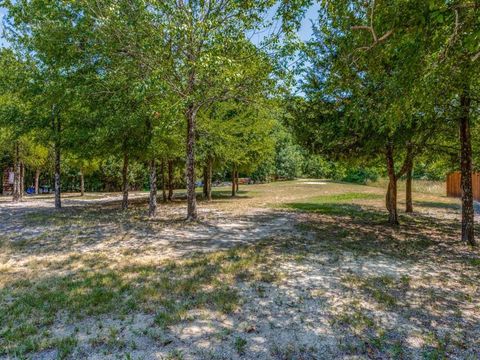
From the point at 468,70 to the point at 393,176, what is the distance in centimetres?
604

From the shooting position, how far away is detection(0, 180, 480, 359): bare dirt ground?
3.29 m

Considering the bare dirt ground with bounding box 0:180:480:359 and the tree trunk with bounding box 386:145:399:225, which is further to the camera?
the tree trunk with bounding box 386:145:399:225

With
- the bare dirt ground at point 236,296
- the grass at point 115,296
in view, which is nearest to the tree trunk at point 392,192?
the bare dirt ground at point 236,296

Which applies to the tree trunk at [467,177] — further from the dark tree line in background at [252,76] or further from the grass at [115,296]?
the grass at [115,296]

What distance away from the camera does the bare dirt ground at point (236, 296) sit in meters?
3.29

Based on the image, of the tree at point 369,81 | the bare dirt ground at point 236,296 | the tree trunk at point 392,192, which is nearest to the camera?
the bare dirt ground at point 236,296

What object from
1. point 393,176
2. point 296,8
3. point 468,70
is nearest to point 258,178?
point 393,176

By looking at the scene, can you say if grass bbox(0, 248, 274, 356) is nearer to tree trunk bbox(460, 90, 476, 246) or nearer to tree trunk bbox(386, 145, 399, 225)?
tree trunk bbox(460, 90, 476, 246)

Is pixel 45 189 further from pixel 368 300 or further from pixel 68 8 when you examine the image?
pixel 368 300

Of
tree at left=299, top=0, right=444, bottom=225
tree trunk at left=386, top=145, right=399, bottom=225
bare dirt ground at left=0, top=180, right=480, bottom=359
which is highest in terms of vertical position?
tree at left=299, top=0, right=444, bottom=225

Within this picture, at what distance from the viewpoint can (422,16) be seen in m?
3.87

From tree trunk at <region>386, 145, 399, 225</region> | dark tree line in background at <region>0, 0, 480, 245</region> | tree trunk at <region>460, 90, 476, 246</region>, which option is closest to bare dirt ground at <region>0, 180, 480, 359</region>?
tree trunk at <region>460, 90, 476, 246</region>

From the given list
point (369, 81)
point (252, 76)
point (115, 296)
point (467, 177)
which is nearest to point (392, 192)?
point (467, 177)

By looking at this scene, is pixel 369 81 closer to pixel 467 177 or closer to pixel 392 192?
pixel 467 177
